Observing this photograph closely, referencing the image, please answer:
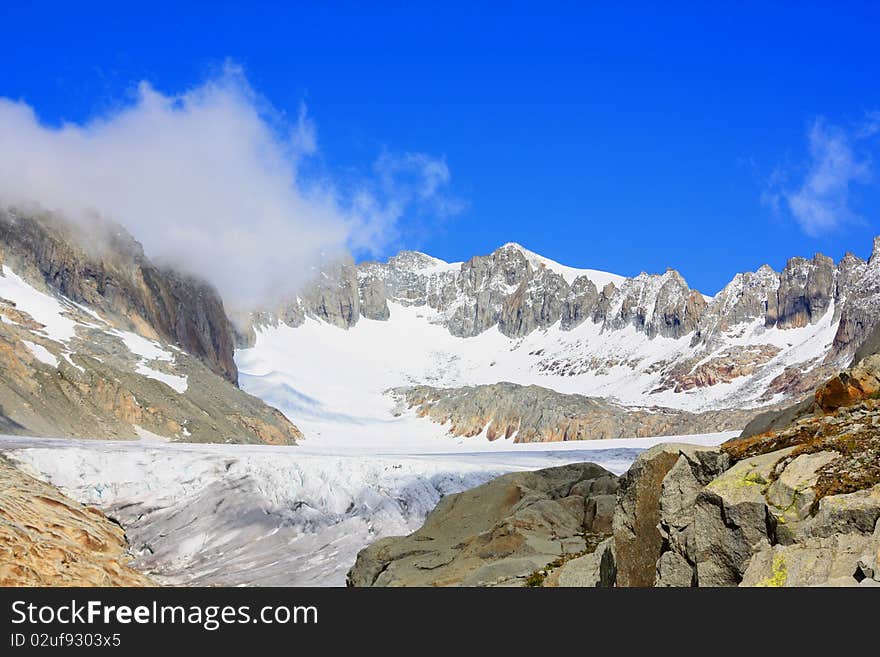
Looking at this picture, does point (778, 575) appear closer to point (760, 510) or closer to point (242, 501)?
point (760, 510)

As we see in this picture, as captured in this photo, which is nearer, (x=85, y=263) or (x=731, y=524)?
(x=731, y=524)

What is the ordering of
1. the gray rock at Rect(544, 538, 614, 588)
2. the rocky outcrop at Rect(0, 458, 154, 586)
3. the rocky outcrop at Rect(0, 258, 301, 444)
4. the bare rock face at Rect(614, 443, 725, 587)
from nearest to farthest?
the bare rock face at Rect(614, 443, 725, 587)
the gray rock at Rect(544, 538, 614, 588)
the rocky outcrop at Rect(0, 458, 154, 586)
the rocky outcrop at Rect(0, 258, 301, 444)

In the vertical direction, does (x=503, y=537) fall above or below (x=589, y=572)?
above

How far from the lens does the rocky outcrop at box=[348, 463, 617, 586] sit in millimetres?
23141

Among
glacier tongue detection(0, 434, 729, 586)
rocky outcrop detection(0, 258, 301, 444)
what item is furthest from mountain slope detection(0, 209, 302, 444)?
glacier tongue detection(0, 434, 729, 586)

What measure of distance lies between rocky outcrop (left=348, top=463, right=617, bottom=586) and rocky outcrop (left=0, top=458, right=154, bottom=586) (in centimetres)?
1560

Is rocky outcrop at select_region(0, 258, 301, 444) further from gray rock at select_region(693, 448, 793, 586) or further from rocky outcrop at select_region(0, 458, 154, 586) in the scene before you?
gray rock at select_region(693, 448, 793, 586)

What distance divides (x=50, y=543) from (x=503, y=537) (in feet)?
81.8

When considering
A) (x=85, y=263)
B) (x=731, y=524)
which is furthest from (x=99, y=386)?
(x=731, y=524)

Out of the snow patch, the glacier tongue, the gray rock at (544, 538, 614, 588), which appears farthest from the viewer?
the snow patch

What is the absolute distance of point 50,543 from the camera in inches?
1625

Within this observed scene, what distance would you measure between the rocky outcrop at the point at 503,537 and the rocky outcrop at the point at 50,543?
15598 mm

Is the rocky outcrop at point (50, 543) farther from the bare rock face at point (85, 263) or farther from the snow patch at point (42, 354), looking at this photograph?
the bare rock face at point (85, 263)
